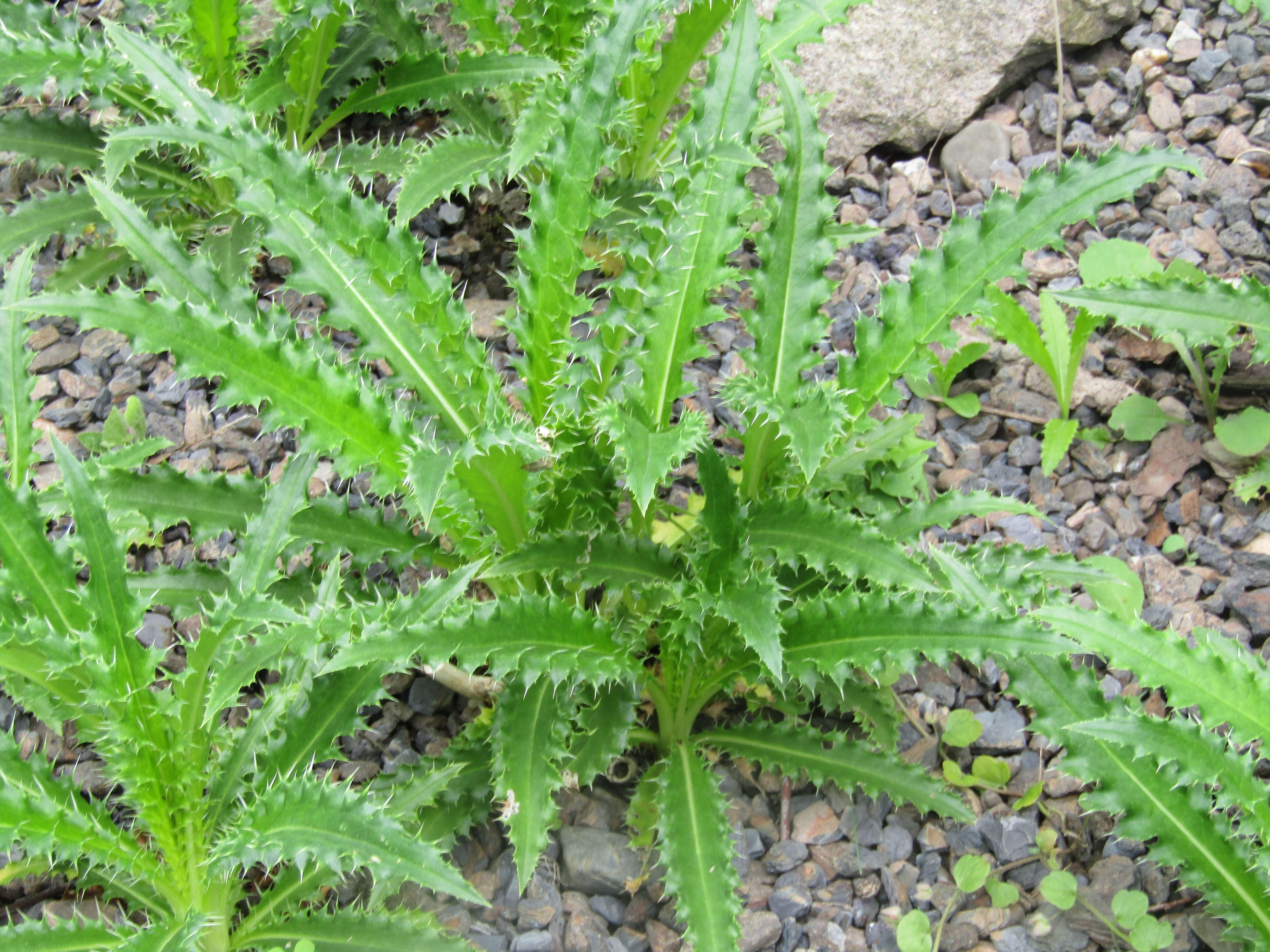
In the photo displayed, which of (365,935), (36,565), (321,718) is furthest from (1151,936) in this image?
(36,565)

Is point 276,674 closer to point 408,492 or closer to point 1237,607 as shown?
point 408,492

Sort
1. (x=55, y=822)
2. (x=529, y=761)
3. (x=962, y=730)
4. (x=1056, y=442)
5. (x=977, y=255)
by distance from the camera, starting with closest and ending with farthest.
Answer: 1. (x=55, y=822)
2. (x=529, y=761)
3. (x=977, y=255)
4. (x=962, y=730)
5. (x=1056, y=442)

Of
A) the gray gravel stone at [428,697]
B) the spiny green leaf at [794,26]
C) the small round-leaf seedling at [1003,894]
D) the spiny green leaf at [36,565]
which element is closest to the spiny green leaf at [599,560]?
the gray gravel stone at [428,697]

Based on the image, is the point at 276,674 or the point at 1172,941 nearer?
the point at 1172,941

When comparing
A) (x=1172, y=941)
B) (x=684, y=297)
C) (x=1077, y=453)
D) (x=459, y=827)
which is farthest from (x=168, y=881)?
(x=1077, y=453)

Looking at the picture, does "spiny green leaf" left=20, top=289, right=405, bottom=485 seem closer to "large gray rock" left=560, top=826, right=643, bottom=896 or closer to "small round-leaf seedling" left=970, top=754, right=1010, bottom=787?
"large gray rock" left=560, top=826, right=643, bottom=896

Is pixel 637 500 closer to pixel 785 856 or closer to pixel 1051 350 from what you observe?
pixel 785 856
